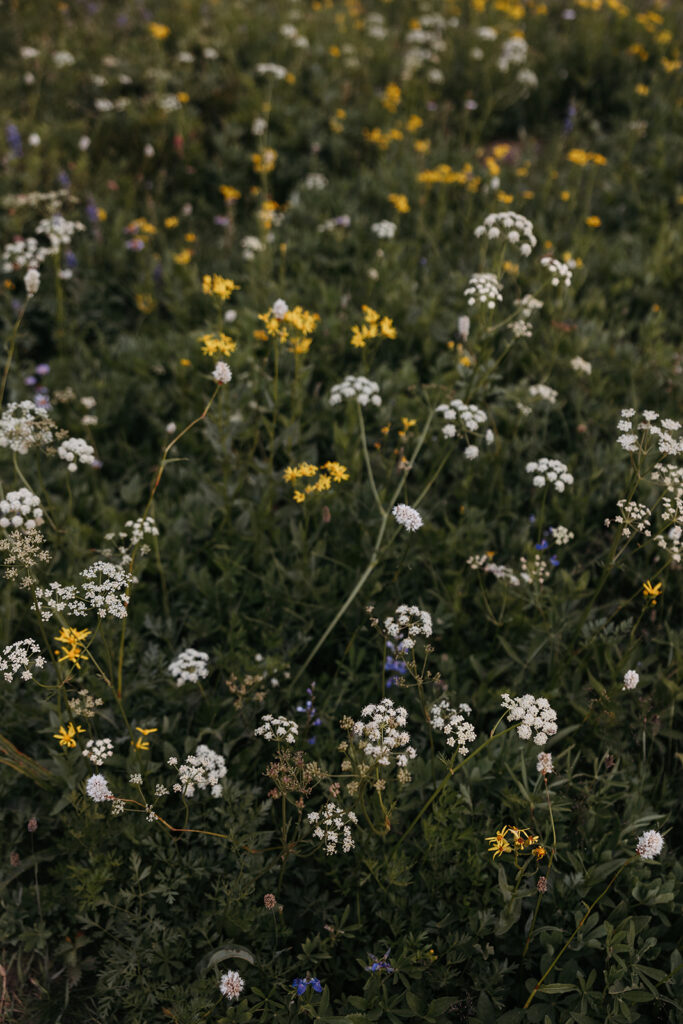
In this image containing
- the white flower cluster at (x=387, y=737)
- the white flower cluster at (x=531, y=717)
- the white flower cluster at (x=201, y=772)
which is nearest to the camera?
the white flower cluster at (x=531, y=717)

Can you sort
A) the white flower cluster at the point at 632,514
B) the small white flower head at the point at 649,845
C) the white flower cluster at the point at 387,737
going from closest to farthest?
the small white flower head at the point at 649,845
the white flower cluster at the point at 387,737
the white flower cluster at the point at 632,514

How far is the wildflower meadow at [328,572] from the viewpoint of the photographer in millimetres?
2713

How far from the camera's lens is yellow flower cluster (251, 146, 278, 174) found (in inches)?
234

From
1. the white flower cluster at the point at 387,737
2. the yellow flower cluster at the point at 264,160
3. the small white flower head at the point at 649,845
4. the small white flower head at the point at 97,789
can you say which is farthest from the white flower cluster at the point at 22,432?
the yellow flower cluster at the point at 264,160

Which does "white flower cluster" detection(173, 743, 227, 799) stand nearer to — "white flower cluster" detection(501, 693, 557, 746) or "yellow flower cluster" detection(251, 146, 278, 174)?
"white flower cluster" detection(501, 693, 557, 746)

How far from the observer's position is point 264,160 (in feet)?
20.2

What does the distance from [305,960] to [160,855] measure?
662 mm

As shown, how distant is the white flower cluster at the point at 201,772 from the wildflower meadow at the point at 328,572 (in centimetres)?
3

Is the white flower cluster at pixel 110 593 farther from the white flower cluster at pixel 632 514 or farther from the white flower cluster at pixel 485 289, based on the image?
the white flower cluster at pixel 485 289

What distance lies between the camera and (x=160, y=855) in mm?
2836

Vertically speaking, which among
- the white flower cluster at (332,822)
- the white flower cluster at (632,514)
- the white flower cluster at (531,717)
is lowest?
the white flower cluster at (332,822)

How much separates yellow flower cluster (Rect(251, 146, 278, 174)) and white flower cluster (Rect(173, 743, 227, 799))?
15.0 ft

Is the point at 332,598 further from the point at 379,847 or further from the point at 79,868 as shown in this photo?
the point at 79,868

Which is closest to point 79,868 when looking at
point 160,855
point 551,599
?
point 160,855
